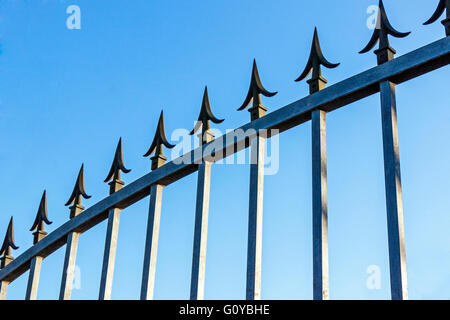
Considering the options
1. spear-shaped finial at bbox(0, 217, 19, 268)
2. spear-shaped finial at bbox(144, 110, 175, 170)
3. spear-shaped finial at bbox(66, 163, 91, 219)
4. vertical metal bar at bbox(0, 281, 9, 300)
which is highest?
spear-shaped finial at bbox(144, 110, 175, 170)

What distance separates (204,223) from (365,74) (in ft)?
11.8

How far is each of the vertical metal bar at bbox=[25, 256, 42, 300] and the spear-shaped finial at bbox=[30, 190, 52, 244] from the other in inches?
17.4

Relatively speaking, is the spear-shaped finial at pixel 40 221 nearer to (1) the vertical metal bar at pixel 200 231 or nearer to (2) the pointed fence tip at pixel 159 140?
(2) the pointed fence tip at pixel 159 140

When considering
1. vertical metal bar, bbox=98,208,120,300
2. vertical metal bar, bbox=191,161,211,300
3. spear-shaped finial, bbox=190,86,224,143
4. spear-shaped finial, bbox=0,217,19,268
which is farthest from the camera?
spear-shaped finial, bbox=0,217,19,268

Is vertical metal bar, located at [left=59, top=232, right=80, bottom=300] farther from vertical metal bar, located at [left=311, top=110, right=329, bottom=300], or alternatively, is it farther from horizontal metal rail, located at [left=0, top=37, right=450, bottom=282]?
vertical metal bar, located at [left=311, top=110, right=329, bottom=300]

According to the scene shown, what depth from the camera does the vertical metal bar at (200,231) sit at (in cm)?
1080

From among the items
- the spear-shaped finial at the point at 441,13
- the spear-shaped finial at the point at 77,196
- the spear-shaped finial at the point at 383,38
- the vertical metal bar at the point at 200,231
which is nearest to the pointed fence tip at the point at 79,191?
the spear-shaped finial at the point at 77,196

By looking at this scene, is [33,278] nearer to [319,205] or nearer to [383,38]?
[319,205]

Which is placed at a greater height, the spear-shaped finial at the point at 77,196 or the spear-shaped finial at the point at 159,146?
the spear-shaped finial at the point at 159,146

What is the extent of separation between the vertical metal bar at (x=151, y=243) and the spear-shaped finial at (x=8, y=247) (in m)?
4.56

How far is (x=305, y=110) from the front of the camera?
1058 centimetres

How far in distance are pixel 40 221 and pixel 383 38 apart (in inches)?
344

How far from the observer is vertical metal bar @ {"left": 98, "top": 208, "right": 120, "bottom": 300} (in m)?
12.6

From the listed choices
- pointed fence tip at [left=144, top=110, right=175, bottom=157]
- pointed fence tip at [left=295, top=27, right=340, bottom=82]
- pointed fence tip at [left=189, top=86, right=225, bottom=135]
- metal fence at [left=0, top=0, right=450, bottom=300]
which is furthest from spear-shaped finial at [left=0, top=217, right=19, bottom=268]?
pointed fence tip at [left=295, top=27, right=340, bottom=82]
